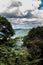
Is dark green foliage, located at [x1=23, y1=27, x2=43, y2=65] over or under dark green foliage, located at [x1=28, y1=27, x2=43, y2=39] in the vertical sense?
under

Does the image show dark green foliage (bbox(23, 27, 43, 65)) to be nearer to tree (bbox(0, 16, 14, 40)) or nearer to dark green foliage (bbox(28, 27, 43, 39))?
dark green foliage (bbox(28, 27, 43, 39))

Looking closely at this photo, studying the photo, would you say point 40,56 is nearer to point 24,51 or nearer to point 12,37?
point 24,51

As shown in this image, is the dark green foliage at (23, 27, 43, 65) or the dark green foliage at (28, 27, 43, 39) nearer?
the dark green foliage at (23, 27, 43, 65)

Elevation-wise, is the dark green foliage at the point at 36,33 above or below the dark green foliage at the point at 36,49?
above

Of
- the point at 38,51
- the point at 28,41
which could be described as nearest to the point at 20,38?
the point at 28,41

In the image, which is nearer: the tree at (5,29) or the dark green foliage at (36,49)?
the dark green foliage at (36,49)

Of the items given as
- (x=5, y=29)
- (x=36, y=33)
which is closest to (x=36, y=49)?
(x=36, y=33)

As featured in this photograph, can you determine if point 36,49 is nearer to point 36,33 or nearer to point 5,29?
point 36,33

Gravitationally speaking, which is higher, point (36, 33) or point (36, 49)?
point (36, 33)

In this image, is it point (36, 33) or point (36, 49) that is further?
point (36, 33)

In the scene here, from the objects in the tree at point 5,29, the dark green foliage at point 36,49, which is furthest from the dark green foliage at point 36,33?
the tree at point 5,29

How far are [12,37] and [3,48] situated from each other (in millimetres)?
1986

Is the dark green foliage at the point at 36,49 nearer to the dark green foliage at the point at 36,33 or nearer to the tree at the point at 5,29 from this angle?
the dark green foliage at the point at 36,33

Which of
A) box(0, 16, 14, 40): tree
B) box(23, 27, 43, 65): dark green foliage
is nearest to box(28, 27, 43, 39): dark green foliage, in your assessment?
box(23, 27, 43, 65): dark green foliage
